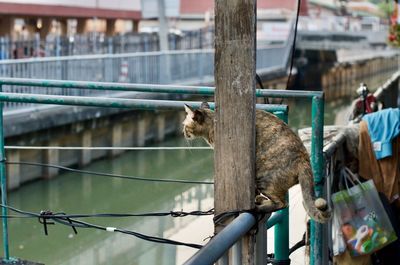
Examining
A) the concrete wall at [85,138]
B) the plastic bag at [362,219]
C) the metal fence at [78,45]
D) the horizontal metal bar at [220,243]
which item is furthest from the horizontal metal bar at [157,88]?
the metal fence at [78,45]

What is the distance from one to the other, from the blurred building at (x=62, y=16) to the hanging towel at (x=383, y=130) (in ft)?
56.6

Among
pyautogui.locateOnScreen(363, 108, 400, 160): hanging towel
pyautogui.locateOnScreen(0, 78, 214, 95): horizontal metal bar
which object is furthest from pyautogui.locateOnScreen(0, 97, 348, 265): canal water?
pyautogui.locateOnScreen(0, 78, 214, 95): horizontal metal bar

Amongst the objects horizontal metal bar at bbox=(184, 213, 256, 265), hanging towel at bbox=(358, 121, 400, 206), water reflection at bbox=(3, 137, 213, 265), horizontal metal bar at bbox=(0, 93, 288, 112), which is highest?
horizontal metal bar at bbox=(0, 93, 288, 112)

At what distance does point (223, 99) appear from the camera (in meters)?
2.43

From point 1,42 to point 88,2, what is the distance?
32.8 ft

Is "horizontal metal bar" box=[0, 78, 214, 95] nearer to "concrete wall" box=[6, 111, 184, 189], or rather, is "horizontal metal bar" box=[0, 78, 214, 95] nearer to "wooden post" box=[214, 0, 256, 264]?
"wooden post" box=[214, 0, 256, 264]

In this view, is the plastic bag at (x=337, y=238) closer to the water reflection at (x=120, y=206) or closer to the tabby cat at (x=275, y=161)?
the tabby cat at (x=275, y=161)

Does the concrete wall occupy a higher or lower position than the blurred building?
lower

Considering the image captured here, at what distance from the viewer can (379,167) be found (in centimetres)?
460

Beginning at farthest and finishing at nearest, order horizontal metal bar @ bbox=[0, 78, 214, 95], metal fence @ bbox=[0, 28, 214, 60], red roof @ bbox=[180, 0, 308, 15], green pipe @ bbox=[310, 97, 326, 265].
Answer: red roof @ bbox=[180, 0, 308, 15] → metal fence @ bbox=[0, 28, 214, 60] → horizontal metal bar @ bbox=[0, 78, 214, 95] → green pipe @ bbox=[310, 97, 326, 265]

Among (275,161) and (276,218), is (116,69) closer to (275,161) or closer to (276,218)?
(276,218)

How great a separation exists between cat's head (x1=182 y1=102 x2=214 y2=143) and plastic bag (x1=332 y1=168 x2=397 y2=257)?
4.18 ft

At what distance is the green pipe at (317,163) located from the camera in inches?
131

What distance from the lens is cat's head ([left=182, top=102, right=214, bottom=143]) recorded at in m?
2.94
